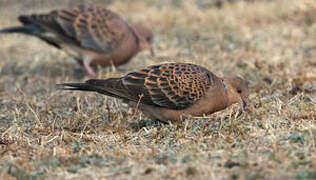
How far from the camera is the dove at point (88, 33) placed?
7031mm

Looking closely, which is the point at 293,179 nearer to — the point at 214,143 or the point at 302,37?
Result: the point at 214,143

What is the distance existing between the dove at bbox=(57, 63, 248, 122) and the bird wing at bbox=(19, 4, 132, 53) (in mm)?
2280

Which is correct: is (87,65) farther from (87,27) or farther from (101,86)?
(101,86)

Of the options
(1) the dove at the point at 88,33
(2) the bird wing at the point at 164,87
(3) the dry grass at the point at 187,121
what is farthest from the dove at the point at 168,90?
(1) the dove at the point at 88,33

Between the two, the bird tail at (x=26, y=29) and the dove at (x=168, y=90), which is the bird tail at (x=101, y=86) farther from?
the bird tail at (x=26, y=29)

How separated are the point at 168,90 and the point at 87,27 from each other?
2.65 metres

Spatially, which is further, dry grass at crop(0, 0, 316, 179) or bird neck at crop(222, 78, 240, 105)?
bird neck at crop(222, 78, 240, 105)

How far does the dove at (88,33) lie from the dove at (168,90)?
2.24m

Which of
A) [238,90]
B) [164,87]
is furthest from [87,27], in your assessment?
[238,90]

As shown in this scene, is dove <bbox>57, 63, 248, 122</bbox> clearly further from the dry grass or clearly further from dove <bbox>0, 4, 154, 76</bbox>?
dove <bbox>0, 4, 154, 76</bbox>

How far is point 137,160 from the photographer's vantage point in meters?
3.48

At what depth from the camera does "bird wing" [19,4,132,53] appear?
7020mm

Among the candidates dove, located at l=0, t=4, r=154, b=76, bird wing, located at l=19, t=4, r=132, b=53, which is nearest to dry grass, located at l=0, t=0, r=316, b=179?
dove, located at l=0, t=4, r=154, b=76

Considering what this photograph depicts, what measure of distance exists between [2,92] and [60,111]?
49.5 inches
